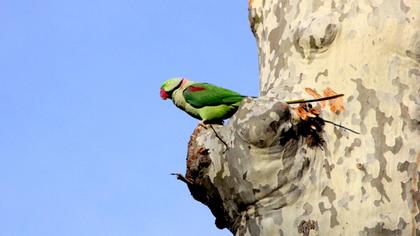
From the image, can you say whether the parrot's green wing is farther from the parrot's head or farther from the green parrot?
the parrot's head

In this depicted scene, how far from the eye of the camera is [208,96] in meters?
4.27

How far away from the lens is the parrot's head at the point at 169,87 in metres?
4.84

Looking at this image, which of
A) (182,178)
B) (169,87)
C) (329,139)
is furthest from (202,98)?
(329,139)

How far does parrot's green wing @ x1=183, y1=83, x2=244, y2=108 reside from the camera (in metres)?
4.05

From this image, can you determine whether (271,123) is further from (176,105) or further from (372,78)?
(176,105)

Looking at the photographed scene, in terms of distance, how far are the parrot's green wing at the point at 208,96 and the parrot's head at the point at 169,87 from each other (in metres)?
0.23

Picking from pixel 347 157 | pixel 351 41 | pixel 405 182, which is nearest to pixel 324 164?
pixel 347 157

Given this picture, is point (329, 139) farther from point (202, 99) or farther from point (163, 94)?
point (163, 94)

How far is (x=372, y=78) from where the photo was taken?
3.17 m

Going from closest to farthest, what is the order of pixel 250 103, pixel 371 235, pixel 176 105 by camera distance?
pixel 371 235 → pixel 250 103 → pixel 176 105

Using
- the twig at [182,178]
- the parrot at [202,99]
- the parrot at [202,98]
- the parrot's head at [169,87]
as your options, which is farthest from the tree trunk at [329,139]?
the parrot's head at [169,87]

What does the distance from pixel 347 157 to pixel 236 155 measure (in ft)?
1.30

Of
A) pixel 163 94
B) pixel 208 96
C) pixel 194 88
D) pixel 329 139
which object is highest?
pixel 163 94

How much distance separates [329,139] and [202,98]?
129cm
